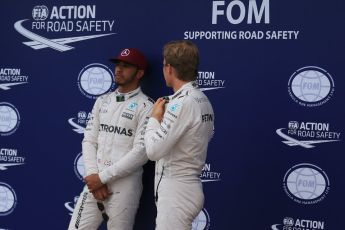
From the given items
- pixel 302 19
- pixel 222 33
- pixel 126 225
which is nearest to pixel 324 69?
pixel 302 19

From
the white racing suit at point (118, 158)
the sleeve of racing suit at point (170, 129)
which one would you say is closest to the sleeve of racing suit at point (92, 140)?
the white racing suit at point (118, 158)

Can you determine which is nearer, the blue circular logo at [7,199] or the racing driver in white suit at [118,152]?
the racing driver in white suit at [118,152]

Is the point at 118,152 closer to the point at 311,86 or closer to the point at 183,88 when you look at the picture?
the point at 183,88

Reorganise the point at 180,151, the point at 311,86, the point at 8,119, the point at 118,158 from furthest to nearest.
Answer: the point at 8,119, the point at 118,158, the point at 311,86, the point at 180,151

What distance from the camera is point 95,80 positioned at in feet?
13.1

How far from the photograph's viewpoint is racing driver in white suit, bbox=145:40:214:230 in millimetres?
2791

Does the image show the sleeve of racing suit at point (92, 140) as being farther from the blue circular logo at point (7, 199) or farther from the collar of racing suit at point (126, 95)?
the blue circular logo at point (7, 199)

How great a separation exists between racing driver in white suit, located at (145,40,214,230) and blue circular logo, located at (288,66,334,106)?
0.73m

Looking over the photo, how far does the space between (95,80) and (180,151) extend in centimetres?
135

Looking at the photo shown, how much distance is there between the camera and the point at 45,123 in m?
4.14

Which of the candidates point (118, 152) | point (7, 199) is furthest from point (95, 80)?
point (7, 199)

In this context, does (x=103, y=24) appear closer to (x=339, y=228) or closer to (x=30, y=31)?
(x=30, y=31)

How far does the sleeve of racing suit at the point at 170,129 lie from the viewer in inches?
109

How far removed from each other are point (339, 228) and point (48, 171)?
2084 millimetres
